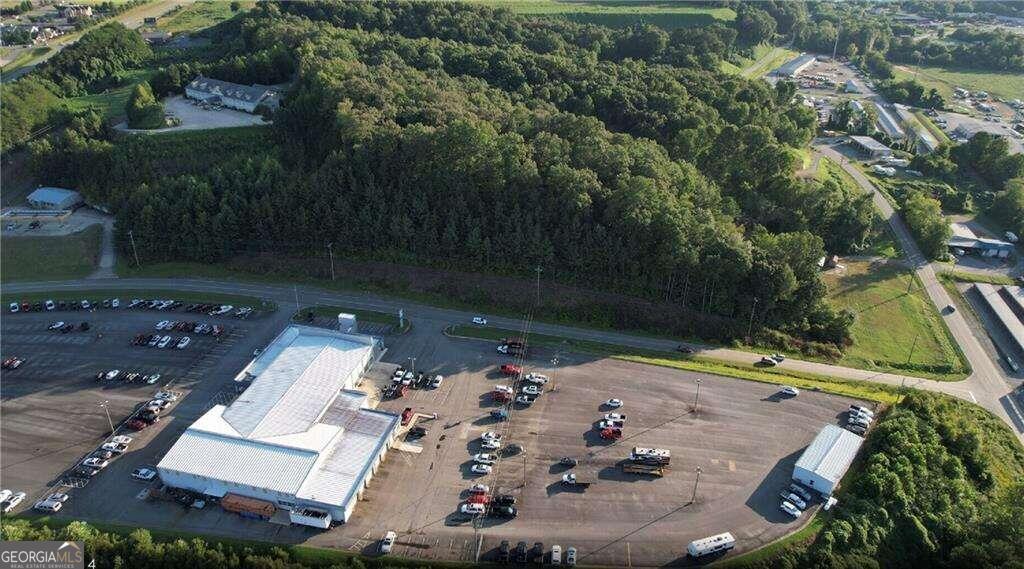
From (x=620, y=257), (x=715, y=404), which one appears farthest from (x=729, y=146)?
(x=715, y=404)

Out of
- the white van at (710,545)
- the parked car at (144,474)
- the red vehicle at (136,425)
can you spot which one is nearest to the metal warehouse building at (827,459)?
the white van at (710,545)

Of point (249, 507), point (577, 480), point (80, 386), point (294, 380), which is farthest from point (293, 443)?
point (80, 386)

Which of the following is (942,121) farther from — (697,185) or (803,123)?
(697,185)

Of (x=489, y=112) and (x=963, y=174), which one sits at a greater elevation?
(x=489, y=112)

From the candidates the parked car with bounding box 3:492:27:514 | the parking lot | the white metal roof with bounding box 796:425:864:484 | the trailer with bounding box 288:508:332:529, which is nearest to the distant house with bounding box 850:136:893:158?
the parking lot

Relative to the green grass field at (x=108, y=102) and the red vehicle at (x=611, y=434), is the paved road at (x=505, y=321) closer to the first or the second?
the red vehicle at (x=611, y=434)

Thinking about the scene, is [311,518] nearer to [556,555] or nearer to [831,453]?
[556,555]
